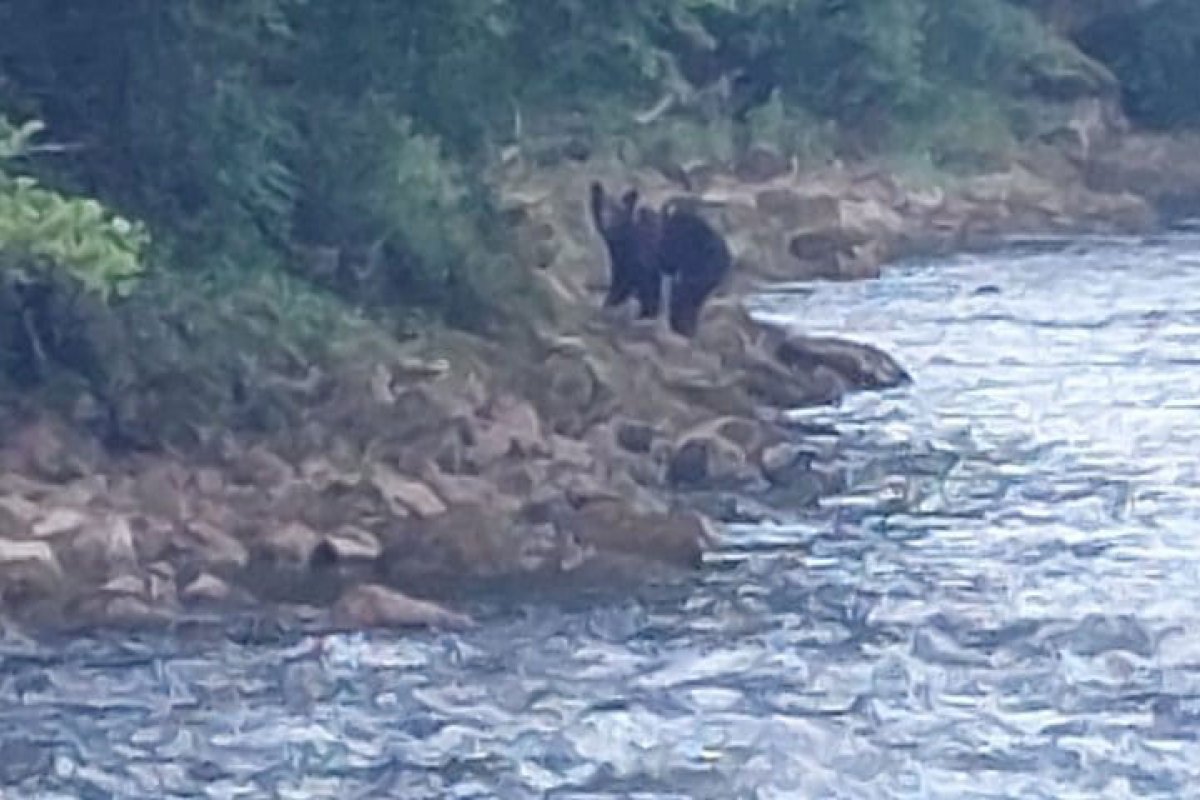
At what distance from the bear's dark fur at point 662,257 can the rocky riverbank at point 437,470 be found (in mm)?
295

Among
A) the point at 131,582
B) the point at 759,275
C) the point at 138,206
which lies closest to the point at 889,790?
the point at 131,582

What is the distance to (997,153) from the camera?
47.6 meters

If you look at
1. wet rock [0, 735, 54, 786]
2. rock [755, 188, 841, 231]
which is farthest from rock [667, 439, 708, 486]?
rock [755, 188, 841, 231]

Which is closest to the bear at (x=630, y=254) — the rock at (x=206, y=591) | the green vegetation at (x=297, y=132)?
the green vegetation at (x=297, y=132)

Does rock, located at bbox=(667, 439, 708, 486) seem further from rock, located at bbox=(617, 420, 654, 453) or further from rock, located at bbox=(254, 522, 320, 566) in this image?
rock, located at bbox=(254, 522, 320, 566)

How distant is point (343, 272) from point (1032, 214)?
56.8 feet

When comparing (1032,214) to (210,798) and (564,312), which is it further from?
(210,798)

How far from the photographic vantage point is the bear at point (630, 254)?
32844 mm

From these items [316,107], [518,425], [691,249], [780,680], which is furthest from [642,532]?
[691,249]

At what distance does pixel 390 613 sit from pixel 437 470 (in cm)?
340

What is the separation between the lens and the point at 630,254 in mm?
33562

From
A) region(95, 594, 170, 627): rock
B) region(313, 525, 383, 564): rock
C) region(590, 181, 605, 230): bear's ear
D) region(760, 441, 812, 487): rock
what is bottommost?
region(760, 441, 812, 487): rock

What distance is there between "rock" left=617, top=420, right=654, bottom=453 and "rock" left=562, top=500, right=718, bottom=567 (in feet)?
6.91

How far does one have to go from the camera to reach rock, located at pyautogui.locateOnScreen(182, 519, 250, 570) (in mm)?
23562
